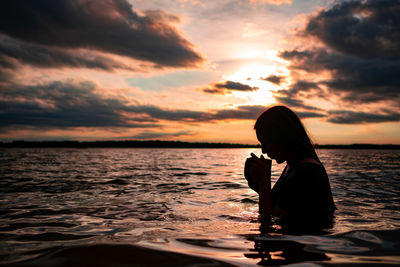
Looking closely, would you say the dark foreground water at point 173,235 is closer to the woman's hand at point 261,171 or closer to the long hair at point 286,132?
the woman's hand at point 261,171

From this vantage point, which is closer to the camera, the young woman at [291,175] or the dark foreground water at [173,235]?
the dark foreground water at [173,235]

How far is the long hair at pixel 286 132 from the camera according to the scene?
3.72m

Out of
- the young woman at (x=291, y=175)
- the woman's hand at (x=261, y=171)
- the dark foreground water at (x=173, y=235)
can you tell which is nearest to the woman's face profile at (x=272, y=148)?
the young woman at (x=291, y=175)

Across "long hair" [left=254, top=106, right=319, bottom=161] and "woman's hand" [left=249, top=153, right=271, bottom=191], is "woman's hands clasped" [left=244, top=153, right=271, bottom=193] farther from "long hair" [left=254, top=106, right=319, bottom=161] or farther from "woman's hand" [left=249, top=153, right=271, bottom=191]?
"long hair" [left=254, top=106, right=319, bottom=161]

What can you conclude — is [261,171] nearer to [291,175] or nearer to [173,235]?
[291,175]

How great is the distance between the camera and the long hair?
3.72m

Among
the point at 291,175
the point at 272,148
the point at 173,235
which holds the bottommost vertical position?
the point at 173,235

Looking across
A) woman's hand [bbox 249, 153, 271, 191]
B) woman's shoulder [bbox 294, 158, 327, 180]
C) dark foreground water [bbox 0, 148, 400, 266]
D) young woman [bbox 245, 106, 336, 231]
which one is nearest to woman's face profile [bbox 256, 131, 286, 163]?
young woman [bbox 245, 106, 336, 231]

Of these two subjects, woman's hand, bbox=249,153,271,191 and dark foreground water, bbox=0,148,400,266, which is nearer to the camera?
dark foreground water, bbox=0,148,400,266

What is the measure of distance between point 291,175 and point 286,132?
586 mm

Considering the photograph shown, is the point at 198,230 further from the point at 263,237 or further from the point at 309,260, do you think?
the point at 309,260

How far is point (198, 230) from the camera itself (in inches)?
150

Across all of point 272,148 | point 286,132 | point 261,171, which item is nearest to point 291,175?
point 261,171

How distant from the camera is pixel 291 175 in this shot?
349cm
